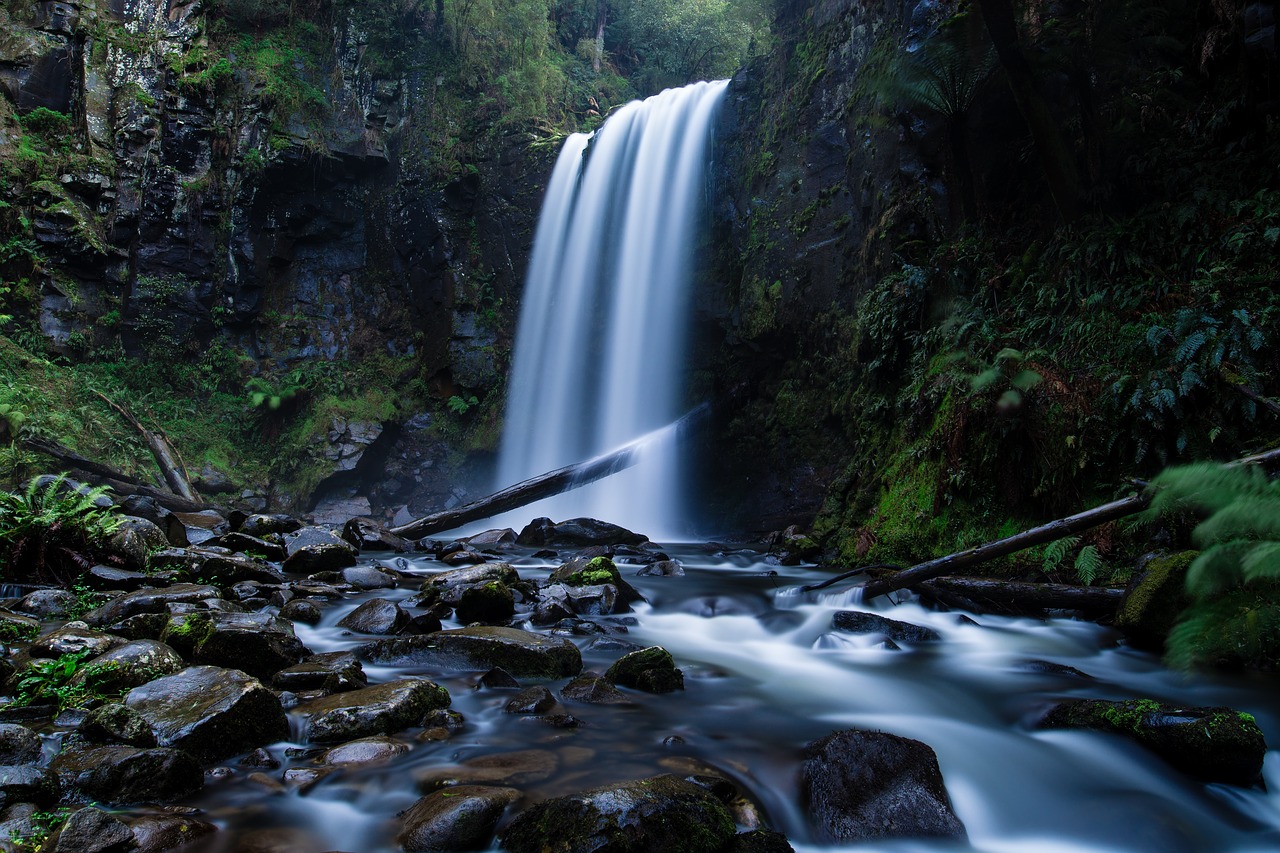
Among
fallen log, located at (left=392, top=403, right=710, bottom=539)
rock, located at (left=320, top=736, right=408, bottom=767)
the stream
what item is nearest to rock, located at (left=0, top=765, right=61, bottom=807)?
the stream

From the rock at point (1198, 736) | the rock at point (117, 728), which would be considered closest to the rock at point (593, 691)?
the rock at point (117, 728)

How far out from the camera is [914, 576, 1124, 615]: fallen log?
4.90m

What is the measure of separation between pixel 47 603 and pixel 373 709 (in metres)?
3.33

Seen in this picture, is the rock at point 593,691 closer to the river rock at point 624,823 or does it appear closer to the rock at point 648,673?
the rock at point 648,673

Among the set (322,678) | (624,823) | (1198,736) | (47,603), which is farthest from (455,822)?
(47,603)

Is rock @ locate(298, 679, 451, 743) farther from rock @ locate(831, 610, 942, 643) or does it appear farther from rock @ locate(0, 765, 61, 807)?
rock @ locate(831, 610, 942, 643)

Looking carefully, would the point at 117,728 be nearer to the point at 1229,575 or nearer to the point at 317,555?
the point at 317,555

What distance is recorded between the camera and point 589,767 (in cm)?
296

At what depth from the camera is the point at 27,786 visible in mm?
2320

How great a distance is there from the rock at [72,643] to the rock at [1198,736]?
5.16m

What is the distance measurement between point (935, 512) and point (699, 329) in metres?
8.64

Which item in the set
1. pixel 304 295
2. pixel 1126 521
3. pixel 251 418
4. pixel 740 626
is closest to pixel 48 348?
pixel 251 418

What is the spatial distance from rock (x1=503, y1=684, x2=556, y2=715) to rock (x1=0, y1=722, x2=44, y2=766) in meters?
1.95

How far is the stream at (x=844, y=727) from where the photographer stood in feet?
8.49
